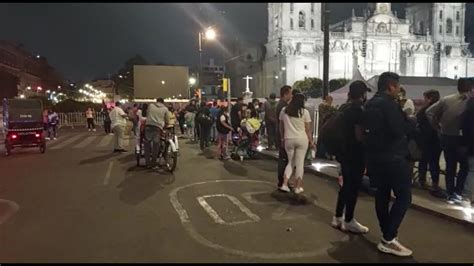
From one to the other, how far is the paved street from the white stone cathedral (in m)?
103

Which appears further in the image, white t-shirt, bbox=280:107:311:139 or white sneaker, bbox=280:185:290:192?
white sneaker, bbox=280:185:290:192

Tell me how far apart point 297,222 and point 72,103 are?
4306 cm

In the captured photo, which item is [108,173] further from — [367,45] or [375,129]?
[367,45]

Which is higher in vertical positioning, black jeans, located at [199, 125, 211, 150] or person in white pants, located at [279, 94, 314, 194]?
person in white pants, located at [279, 94, 314, 194]

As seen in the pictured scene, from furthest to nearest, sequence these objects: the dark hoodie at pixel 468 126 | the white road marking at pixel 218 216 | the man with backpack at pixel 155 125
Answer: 1. the man with backpack at pixel 155 125
2. the dark hoodie at pixel 468 126
3. the white road marking at pixel 218 216

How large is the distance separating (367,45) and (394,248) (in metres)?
117

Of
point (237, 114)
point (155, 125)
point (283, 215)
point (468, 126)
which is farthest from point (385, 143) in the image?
point (237, 114)

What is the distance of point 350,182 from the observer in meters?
6.24

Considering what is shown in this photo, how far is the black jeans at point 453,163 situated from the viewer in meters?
7.53

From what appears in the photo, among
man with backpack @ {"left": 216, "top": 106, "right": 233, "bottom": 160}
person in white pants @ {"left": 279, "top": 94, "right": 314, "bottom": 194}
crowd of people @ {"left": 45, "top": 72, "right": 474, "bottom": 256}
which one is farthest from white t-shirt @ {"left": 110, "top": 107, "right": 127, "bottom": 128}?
person in white pants @ {"left": 279, "top": 94, "right": 314, "bottom": 194}

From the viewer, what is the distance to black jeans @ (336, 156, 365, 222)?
20.3 ft

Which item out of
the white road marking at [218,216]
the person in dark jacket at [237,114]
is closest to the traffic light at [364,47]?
the person in dark jacket at [237,114]

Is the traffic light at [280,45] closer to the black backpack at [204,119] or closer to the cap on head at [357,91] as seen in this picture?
the black backpack at [204,119]

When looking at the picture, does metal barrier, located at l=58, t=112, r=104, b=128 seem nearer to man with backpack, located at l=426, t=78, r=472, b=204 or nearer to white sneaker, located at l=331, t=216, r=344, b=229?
man with backpack, located at l=426, t=78, r=472, b=204
